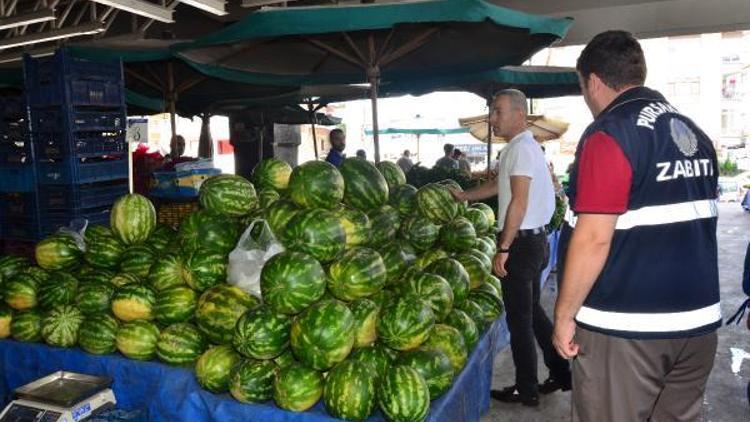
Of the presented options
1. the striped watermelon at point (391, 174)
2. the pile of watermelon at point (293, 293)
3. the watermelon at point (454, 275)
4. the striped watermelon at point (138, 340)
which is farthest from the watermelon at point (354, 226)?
the striped watermelon at point (138, 340)

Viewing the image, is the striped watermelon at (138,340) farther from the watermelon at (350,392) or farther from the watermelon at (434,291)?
the watermelon at (434,291)

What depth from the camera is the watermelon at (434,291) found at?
2402 mm

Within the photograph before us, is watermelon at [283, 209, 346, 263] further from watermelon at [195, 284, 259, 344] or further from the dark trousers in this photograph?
the dark trousers

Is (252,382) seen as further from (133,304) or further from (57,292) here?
(57,292)

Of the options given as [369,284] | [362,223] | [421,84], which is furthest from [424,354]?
[421,84]

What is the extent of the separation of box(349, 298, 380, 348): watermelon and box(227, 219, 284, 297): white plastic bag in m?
0.45

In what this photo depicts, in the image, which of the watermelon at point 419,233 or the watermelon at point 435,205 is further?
the watermelon at point 435,205

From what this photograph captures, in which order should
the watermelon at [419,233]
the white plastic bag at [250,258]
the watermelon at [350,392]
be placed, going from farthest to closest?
the watermelon at [419,233], the white plastic bag at [250,258], the watermelon at [350,392]

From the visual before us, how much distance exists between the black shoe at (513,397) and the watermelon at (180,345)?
2168 millimetres

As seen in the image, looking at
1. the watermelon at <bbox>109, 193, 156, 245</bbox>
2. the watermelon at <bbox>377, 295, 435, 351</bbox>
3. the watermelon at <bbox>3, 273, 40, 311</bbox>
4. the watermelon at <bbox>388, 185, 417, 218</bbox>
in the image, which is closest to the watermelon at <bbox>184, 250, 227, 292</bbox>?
the watermelon at <bbox>109, 193, 156, 245</bbox>

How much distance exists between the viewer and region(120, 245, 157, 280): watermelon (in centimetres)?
277

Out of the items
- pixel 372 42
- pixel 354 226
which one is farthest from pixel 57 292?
pixel 372 42

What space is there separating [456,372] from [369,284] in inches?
22.5

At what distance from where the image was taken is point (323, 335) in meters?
1.99
